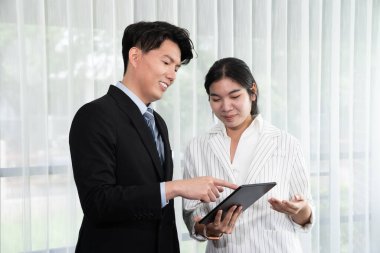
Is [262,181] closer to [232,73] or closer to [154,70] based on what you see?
[232,73]

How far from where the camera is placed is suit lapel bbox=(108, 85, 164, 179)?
1241 mm

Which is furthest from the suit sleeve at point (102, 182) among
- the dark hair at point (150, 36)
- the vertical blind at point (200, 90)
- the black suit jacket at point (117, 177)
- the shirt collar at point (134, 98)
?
the vertical blind at point (200, 90)

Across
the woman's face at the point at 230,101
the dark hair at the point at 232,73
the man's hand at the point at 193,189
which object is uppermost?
the dark hair at the point at 232,73

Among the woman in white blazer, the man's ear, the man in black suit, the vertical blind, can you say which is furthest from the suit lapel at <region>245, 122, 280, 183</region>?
the vertical blind

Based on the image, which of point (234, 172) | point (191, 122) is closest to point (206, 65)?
point (191, 122)

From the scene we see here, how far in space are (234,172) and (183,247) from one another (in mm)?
1143

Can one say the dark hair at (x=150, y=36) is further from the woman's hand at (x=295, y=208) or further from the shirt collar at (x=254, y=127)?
the woman's hand at (x=295, y=208)

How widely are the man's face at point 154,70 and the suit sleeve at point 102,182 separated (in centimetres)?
19

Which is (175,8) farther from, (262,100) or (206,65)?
(262,100)

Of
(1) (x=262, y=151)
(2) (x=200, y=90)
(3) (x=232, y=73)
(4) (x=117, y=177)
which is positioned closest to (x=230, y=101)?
(3) (x=232, y=73)

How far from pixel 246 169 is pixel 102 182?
0.58m

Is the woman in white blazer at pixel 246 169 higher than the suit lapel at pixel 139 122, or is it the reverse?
the suit lapel at pixel 139 122

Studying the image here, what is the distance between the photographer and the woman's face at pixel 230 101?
5.21 ft

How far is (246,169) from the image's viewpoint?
1.53 metres
